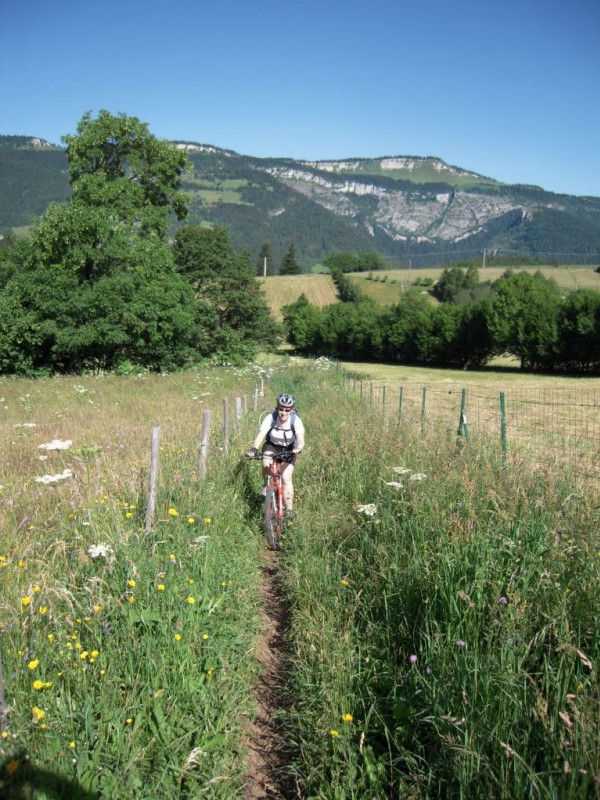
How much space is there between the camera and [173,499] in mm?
5672

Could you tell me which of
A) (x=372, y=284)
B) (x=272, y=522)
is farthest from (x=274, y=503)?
(x=372, y=284)

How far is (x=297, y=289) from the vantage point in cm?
10669

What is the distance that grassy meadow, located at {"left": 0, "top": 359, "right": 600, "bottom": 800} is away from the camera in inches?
101

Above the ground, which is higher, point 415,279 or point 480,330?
point 415,279

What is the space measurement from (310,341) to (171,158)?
164 ft

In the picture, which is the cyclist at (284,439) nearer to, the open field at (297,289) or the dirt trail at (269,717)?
the dirt trail at (269,717)

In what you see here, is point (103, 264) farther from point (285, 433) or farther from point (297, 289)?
point (297, 289)

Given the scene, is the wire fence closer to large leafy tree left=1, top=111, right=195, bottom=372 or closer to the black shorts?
the black shorts

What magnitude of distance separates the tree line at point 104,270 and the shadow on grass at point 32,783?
2317cm

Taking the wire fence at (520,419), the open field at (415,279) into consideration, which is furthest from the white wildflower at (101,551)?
the open field at (415,279)

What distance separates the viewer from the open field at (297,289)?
98.9 meters

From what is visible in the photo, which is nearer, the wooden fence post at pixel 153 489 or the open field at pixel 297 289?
the wooden fence post at pixel 153 489

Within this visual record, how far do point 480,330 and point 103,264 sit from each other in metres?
37.3

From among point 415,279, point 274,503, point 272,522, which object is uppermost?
point 415,279
